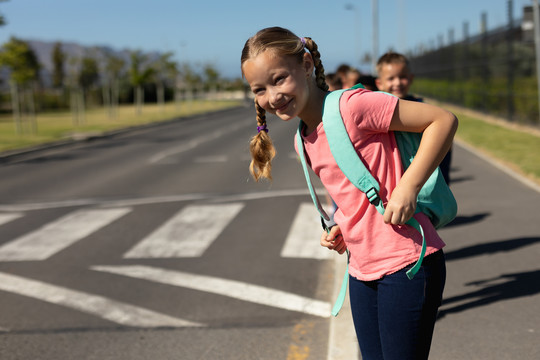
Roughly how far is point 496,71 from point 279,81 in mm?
23218

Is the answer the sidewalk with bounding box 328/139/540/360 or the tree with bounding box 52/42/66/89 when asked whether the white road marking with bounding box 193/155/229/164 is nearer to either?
the sidewalk with bounding box 328/139/540/360

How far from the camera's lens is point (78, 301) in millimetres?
5297

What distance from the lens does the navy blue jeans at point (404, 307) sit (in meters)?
2.12

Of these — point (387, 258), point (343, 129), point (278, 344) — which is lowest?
point (278, 344)

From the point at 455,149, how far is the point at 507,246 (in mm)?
10104

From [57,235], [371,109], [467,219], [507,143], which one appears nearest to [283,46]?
[371,109]

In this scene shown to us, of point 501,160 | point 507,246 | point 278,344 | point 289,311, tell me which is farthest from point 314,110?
point 501,160

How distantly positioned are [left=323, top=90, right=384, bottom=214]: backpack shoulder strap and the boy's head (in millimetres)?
3330

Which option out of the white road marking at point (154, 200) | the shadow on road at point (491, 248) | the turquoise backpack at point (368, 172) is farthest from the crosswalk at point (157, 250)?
the turquoise backpack at point (368, 172)

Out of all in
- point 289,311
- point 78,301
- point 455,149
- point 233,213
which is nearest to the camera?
point 289,311

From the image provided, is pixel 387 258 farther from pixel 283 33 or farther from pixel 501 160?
pixel 501 160

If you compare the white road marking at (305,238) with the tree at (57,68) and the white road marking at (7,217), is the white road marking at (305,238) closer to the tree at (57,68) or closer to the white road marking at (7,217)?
the white road marking at (7,217)

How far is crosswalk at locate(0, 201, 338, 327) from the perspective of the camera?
200 inches

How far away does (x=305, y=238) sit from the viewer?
24.0 ft
